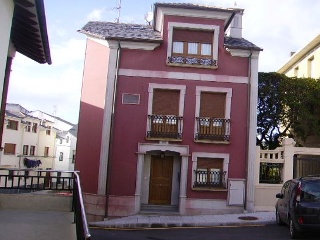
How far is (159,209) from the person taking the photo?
17.0 meters

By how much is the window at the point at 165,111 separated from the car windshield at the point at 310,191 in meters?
7.63

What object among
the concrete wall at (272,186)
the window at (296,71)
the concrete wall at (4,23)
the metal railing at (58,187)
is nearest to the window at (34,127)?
the window at (296,71)

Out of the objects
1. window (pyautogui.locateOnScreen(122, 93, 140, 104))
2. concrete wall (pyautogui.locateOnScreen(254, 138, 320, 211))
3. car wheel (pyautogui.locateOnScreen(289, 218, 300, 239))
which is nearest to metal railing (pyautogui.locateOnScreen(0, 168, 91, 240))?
car wheel (pyautogui.locateOnScreen(289, 218, 300, 239))

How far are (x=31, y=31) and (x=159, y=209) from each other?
449 inches

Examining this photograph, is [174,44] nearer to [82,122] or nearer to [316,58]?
[82,122]

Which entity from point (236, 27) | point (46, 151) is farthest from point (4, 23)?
point (46, 151)

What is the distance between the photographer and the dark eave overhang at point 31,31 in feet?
21.2

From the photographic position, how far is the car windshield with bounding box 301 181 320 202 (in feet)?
32.3

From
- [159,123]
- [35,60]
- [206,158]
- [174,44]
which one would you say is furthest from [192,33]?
[35,60]

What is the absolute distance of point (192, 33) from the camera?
58.4 ft

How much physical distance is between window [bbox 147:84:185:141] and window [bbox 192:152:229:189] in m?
1.41

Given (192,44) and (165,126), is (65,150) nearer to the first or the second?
(165,126)

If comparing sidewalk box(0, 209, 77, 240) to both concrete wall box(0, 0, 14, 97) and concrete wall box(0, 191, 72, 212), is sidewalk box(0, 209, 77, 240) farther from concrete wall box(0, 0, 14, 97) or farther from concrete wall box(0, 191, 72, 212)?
concrete wall box(0, 0, 14, 97)

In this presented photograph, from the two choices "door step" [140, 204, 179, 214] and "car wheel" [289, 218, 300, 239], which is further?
"door step" [140, 204, 179, 214]
